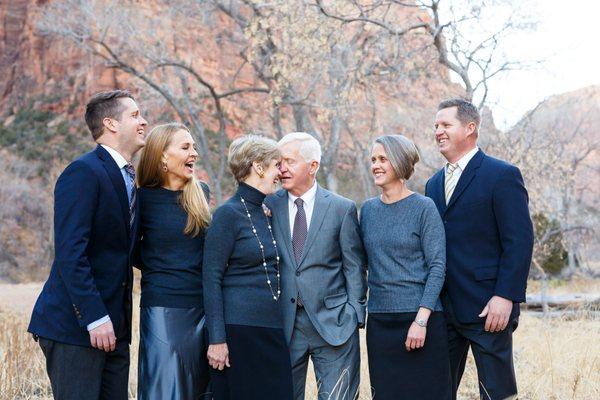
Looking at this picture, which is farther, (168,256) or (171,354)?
(168,256)

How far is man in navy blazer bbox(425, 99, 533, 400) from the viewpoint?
4.07m

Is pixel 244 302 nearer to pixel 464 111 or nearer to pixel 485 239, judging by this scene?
pixel 485 239

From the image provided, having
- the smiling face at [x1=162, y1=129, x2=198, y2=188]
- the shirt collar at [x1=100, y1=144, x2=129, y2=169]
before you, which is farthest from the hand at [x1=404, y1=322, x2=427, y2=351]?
the shirt collar at [x1=100, y1=144, x2=129, y2=169]

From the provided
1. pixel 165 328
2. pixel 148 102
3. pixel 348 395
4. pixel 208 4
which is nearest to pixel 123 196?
pixel 165 328

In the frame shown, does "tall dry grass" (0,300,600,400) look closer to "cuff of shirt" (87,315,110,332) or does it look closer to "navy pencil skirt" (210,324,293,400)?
"navy pencil skirt" (210,324,293,400)

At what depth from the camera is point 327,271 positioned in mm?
4277

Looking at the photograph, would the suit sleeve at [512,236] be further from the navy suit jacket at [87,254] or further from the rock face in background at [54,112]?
the rock face in background at [54,112]

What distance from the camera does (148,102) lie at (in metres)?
25.0

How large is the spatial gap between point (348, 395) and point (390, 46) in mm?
9442

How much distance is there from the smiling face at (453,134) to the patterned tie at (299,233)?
94 cm

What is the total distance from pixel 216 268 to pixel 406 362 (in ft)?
4.00

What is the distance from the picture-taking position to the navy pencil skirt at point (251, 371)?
3.92 metres

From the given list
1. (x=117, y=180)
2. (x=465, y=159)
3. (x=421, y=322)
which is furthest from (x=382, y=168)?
(x=117, y=180)

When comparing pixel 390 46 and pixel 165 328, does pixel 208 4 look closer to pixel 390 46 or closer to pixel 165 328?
pixel 390 46
